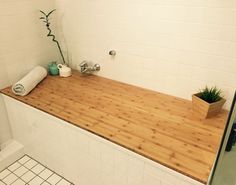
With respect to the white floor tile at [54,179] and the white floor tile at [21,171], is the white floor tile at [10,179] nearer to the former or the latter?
the white floor tile at [21,171]

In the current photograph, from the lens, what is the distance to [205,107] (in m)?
1.52

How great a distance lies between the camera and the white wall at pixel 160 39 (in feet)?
4.91

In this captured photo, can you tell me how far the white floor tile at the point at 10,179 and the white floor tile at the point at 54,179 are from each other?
291 mm

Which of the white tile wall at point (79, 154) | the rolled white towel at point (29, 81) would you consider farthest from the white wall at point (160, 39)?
the white tile wall at point (79, 154)

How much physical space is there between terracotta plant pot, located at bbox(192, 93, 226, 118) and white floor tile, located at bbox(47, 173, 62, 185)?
123 cm

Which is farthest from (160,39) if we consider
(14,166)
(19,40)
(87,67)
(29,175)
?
(14,166)

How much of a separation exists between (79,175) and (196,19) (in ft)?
4.70

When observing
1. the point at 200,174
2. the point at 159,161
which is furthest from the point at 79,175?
the point at 200,174

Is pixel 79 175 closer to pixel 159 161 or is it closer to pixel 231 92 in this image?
pixel 159 161

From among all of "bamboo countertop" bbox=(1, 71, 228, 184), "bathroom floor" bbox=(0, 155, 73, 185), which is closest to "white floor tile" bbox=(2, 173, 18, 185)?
"bathroom floor" bbox=(0, 155, 73, 185)

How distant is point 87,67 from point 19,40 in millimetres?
657

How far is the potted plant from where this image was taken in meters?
1.52

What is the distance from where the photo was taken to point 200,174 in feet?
3.60

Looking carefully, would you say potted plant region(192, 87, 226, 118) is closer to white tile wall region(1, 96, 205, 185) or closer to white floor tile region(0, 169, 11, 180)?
white tile wall region(1, 96, 205, 185)
